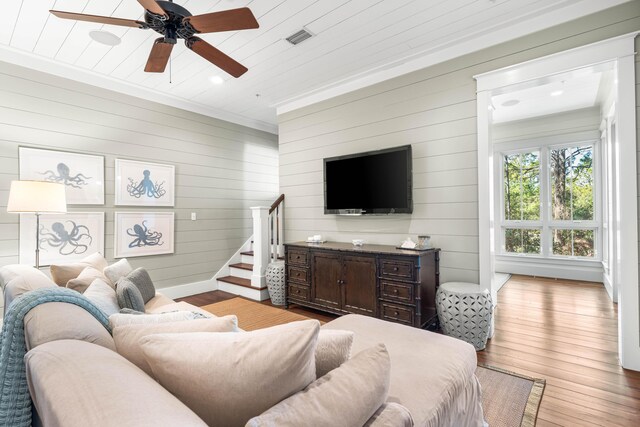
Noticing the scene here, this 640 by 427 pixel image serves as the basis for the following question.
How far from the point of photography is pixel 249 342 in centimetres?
85

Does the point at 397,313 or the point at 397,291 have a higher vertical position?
the point at 397,291

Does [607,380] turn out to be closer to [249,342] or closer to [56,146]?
[249,342]

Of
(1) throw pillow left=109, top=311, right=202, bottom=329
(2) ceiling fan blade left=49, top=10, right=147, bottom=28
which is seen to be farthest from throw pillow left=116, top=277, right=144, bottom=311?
(2) ceiling fan blade left=49, top=10, right=147, bottom=28

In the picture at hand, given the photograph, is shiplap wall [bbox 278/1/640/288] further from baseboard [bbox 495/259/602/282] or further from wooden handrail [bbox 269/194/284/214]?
baseboard [bbox 495/259/602/282]

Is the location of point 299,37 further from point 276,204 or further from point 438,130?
point 276,204

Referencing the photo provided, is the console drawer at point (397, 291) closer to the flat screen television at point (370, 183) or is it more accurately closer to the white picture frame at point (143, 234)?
the flat screen television at point (370, 183)

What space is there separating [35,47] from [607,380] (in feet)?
19.7

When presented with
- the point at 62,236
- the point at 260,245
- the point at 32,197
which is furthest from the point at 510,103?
the point at 62,236

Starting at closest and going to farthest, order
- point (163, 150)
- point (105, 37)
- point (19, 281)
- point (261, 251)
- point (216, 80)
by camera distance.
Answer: point (19, 281)
point (105, 37)
point (216, 80)
point (163, 150)
point (261, 251)

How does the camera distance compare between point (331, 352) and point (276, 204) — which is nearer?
point (331, 352)

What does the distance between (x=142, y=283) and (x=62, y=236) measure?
5.64 ft

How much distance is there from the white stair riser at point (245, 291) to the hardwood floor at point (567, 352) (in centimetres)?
27

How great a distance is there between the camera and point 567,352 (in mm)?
2701

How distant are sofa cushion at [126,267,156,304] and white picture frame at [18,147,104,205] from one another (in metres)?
1.77
